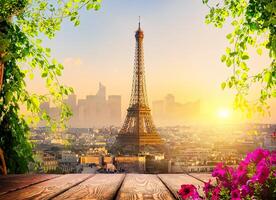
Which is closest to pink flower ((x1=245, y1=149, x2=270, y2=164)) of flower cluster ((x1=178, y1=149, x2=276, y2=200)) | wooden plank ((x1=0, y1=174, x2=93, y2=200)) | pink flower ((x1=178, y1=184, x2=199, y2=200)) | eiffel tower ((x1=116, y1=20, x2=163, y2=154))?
flower cluster ((x1=178, y1=149, x2=276, y2=200))

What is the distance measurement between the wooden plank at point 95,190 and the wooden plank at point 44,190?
88 millimetres

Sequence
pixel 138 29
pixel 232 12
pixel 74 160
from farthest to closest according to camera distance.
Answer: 1. pixel 74 160
2. pixel 138 29
3. pixel 232 12

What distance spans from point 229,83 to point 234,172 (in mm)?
2546

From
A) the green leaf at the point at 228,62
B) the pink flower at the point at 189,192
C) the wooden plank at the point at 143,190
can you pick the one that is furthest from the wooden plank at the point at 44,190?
the green leaf at the point at 228,62

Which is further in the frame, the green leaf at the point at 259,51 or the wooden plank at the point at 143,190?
the green leaf at the point at 259,51

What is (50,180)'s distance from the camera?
421 cm

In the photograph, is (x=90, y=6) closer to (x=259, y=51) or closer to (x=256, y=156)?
(x=259, y=51)

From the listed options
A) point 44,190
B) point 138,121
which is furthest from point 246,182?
point 138,121

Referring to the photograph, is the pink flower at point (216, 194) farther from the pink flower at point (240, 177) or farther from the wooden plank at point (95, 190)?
the wooden plank at point (95, 190)

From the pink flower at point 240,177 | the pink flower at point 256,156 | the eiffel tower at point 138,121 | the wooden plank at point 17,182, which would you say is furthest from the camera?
the eiffel tower at point 138,121

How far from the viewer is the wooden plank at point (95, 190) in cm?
313

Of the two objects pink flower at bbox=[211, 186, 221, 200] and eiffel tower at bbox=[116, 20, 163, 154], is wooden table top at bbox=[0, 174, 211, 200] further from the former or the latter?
eiffel tower at bbox=[116, 20, 163, 154]

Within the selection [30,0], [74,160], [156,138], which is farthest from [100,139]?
[30,0]

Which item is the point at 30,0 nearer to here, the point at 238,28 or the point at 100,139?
the point at 238,28
